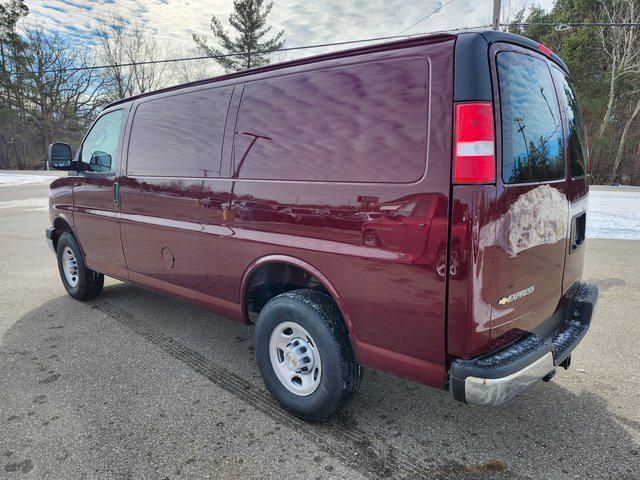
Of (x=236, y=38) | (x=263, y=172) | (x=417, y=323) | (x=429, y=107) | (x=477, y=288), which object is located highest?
(x=236, y=38)

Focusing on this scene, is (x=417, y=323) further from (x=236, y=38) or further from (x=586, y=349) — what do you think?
(x=236, y=38)

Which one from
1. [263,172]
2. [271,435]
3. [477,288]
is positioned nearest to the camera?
[477,288]

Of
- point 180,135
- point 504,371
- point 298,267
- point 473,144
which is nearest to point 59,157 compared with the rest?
point 180,135

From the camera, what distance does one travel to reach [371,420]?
2.70m

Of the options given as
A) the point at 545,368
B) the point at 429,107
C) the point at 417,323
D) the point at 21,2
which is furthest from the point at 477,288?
the point at 21,2

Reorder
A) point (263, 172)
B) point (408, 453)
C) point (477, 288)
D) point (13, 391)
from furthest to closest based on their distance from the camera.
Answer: point (13, 391) < point (263, 172) < point (408, 453) < point (477, 288)

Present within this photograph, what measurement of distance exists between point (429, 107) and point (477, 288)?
863 millimetres

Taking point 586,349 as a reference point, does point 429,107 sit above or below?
above

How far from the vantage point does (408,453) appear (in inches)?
94.1

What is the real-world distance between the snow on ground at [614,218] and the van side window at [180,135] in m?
8.52

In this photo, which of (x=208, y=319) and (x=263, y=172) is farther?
(x=208, y=319)

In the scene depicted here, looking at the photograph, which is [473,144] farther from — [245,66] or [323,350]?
[245,66]

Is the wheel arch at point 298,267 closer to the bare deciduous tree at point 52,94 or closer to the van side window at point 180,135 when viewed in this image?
the van side window at point 180,135

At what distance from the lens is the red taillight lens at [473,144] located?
1.94m
